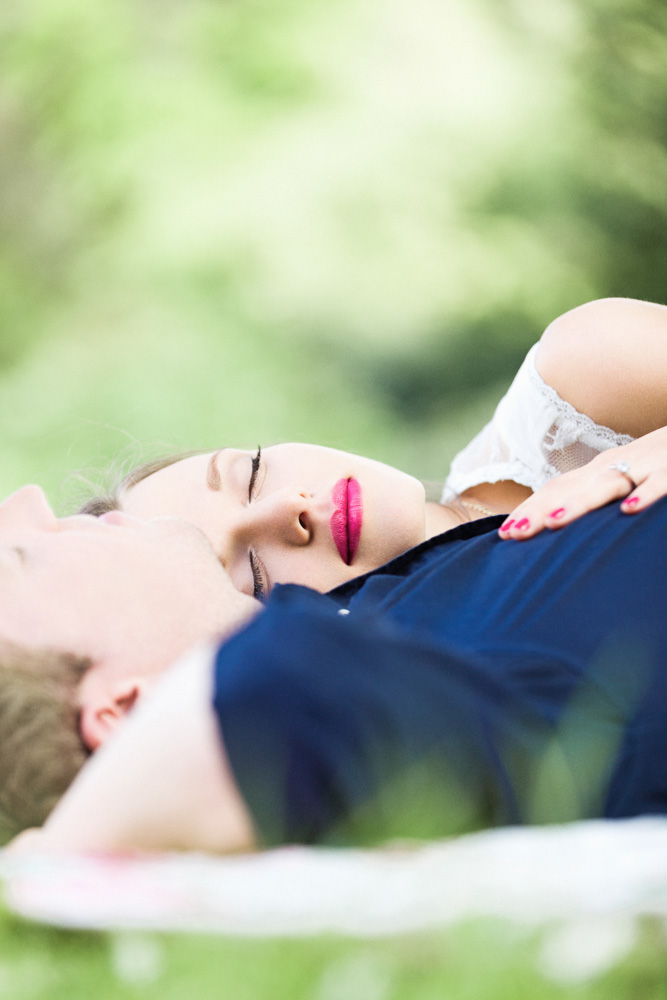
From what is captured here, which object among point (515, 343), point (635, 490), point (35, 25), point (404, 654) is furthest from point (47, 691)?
point (35, 25)

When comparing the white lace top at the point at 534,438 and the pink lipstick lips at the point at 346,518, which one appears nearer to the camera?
the pink lipstick lips at the point at 346,518

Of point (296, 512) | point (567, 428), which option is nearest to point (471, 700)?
point (296, 512)

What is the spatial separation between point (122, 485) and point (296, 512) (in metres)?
0.41

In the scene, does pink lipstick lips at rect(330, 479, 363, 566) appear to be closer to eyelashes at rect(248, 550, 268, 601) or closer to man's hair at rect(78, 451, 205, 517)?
eyelashes at rect(248, 550, 268, 601)

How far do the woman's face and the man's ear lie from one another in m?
0.47

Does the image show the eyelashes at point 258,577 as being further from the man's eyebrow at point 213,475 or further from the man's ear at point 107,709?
the man's ear at point 107,709

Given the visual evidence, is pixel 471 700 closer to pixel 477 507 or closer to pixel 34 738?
pixel 34 738

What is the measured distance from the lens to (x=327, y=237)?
10.2ft

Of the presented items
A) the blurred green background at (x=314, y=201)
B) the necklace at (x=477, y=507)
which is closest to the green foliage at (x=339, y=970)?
the necklace at (x=477, y=507)

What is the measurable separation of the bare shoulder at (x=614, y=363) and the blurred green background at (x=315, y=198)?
1524 mm

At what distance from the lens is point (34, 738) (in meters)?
0.71

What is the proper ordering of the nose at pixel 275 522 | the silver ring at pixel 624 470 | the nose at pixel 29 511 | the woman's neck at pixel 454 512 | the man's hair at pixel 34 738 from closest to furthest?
the man's hair at pixel 34 738 < the nose at pixel 29 511 < the silver ring at pixel 624 470 < the nose at pixel 275 522 < the woman's neck at pixel 454 512

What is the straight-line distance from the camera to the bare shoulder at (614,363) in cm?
126

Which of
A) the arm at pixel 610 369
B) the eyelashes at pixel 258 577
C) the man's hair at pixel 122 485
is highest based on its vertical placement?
the arm at pixel 610 369
